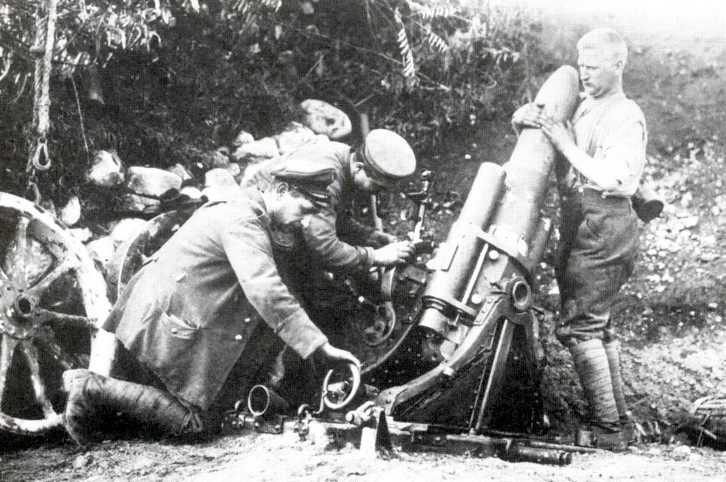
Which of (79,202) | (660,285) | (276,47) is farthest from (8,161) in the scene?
(660,285)

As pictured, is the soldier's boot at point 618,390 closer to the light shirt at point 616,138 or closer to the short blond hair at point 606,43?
the light shirt at point 616,138

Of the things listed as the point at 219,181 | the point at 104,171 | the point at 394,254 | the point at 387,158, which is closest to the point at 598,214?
the point at 394,254

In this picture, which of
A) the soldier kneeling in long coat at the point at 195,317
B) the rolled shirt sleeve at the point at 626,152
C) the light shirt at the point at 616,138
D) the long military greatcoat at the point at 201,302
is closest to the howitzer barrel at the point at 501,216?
the light shirt at the point at 616,138

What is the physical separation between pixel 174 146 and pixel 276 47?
1404 millimetres

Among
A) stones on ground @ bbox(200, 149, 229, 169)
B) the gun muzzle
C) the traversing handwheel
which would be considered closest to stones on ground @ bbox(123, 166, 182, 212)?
stones on ground @ bbox(200, 149, 229, 169)

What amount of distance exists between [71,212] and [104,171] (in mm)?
318

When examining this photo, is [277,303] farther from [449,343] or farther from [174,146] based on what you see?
[174,146]

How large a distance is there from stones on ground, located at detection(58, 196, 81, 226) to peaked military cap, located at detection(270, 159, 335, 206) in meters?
1.36

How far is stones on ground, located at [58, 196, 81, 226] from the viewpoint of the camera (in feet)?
15.8

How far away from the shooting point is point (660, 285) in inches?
229

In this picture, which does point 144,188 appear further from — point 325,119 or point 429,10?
point 429,10

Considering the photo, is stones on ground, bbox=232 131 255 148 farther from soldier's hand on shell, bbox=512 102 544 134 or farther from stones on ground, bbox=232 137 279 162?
soldier's hand on shell, bbox=512 102 544 134

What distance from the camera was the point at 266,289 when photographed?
12.5ft

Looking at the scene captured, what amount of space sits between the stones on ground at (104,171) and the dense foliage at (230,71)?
0.06 metres
